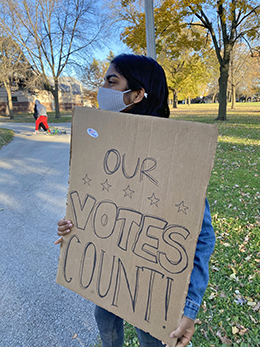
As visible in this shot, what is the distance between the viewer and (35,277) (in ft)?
7.82

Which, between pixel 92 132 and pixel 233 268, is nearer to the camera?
pixel 92 132

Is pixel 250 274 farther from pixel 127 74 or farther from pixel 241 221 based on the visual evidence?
pixel 127 74

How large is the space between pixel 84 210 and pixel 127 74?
70cm

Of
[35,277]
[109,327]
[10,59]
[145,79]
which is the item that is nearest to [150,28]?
[145,79]

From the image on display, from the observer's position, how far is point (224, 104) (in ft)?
45.2

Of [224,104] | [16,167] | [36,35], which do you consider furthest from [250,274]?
[36,35]

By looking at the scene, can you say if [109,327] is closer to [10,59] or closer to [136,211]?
[136,211]

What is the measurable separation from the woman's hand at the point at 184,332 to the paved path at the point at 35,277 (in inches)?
45.5

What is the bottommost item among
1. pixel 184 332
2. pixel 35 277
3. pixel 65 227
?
pixel 35 277

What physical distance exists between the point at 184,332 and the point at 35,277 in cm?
193

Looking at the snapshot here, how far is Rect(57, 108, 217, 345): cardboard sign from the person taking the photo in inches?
34.7

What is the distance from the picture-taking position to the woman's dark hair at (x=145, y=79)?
1150mm

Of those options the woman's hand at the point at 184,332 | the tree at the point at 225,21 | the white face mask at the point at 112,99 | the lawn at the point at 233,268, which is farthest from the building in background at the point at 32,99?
the woman's hand at the point at 184,332

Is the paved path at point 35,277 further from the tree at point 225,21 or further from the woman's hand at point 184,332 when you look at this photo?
the tree at point 225,21
